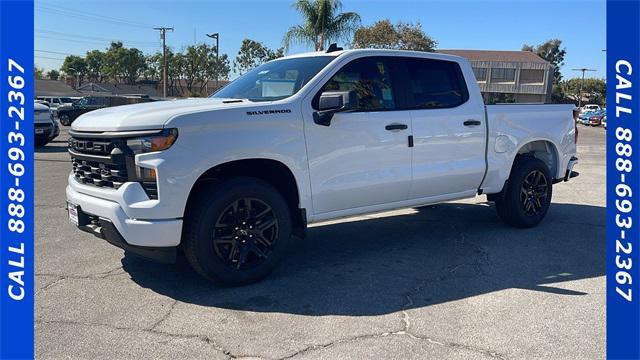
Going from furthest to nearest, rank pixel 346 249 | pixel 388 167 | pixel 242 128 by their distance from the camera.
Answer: pixel 346 249 < pixel 388 167 < pixel 242 128

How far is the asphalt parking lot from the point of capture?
3.52 m

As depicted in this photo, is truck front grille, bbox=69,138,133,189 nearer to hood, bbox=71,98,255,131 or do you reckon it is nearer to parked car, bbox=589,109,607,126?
hood, bbox=71,98,255,131

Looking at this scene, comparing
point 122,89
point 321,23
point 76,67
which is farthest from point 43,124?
point 76,67

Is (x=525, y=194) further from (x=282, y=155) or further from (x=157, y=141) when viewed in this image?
(x=157, y=141)

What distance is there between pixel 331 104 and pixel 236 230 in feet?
4.39

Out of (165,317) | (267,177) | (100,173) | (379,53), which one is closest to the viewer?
(165,317)

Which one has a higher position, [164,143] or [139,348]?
[164,143]

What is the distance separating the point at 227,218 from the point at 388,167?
1.70m

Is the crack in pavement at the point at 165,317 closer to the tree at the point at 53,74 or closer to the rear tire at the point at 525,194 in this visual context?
the rear tire at the point at 525,194

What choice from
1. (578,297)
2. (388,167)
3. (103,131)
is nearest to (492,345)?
(578,297)

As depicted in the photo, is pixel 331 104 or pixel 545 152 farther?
pixel 545 152

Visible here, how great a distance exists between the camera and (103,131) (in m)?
4.21

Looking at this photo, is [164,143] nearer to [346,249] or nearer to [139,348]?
[139,348]

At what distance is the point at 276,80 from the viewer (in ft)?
17.3
